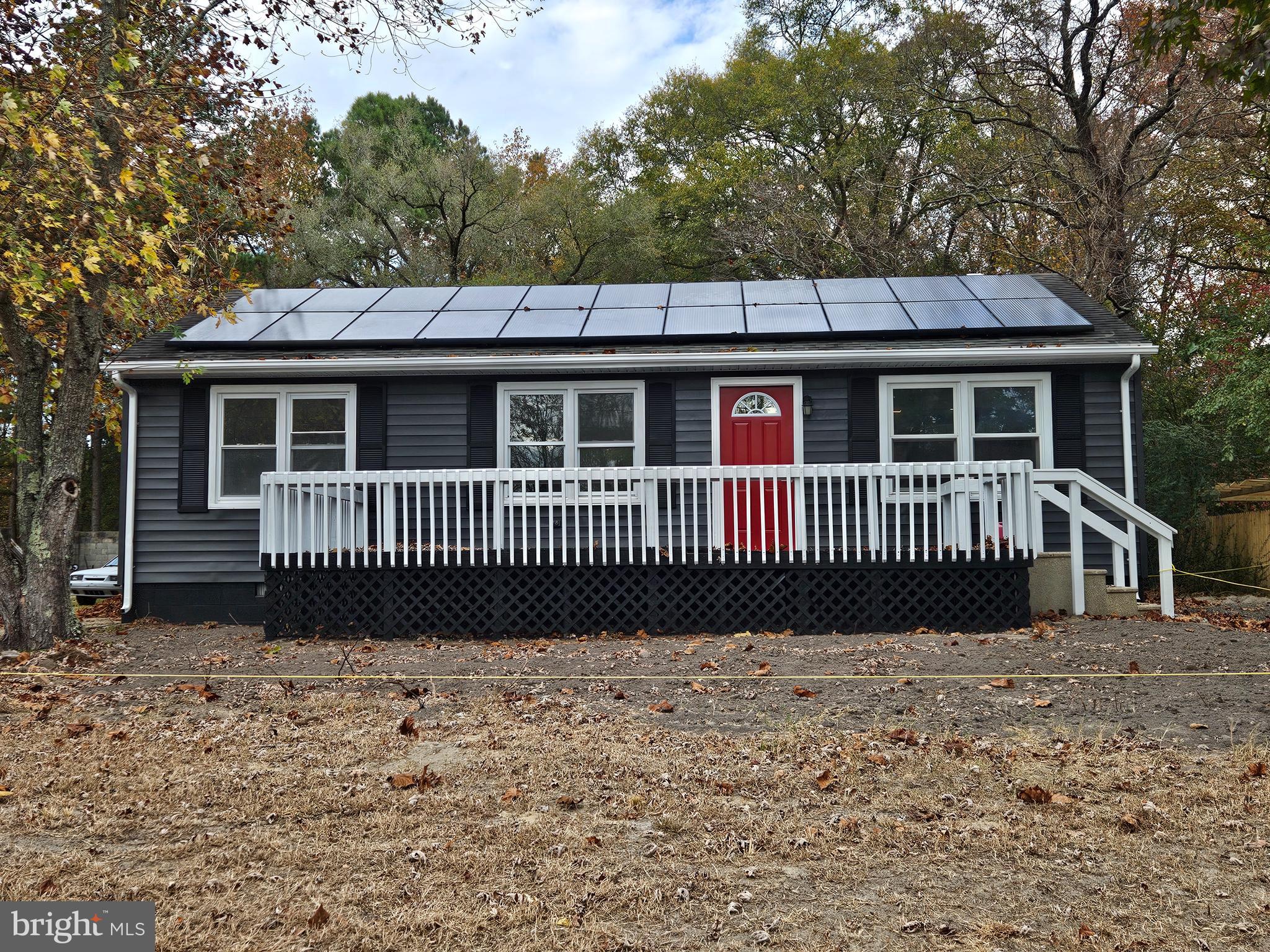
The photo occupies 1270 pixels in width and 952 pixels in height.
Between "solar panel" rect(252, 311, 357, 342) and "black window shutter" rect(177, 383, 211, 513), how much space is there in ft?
3.29

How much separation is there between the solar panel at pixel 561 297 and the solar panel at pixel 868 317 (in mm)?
3360

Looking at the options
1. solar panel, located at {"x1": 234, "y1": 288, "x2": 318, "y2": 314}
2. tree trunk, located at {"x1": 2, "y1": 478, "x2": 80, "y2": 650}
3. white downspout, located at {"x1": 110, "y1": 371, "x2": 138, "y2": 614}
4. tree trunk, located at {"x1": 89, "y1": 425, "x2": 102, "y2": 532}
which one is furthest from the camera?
tree trunk, located at {"x1": 89, "y1": 425, "x2": 102, "y2": 532}

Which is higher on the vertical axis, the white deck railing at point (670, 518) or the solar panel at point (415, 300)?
the solar panel at point (415, 300)

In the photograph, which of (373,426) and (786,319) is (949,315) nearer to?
(786,319)

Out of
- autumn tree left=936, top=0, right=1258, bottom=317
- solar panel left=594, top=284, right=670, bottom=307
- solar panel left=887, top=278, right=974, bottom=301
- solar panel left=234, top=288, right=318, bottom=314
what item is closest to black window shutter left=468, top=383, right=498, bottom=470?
solar panel left=594, top=284, right=670, bottom=307

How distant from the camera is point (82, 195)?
8859mm

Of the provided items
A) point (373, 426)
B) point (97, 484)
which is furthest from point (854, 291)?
point (97, 484)

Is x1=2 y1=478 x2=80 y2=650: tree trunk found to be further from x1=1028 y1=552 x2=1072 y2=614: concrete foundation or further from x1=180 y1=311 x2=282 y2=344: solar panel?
x1=1028 y1=552 x2=1072 y2=614: concrete foundation

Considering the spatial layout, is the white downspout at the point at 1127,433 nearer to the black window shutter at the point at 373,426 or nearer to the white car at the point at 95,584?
the black window shutter at the point at 373,426

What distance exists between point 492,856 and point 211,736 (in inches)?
107

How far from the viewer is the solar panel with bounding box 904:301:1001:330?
11422 millimetres

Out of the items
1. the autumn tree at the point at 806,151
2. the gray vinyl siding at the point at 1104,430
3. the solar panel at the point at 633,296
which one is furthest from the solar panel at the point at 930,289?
the autumn tree at the point at 806,151

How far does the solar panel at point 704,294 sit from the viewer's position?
13.3 m

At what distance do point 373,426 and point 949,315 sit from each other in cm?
713
